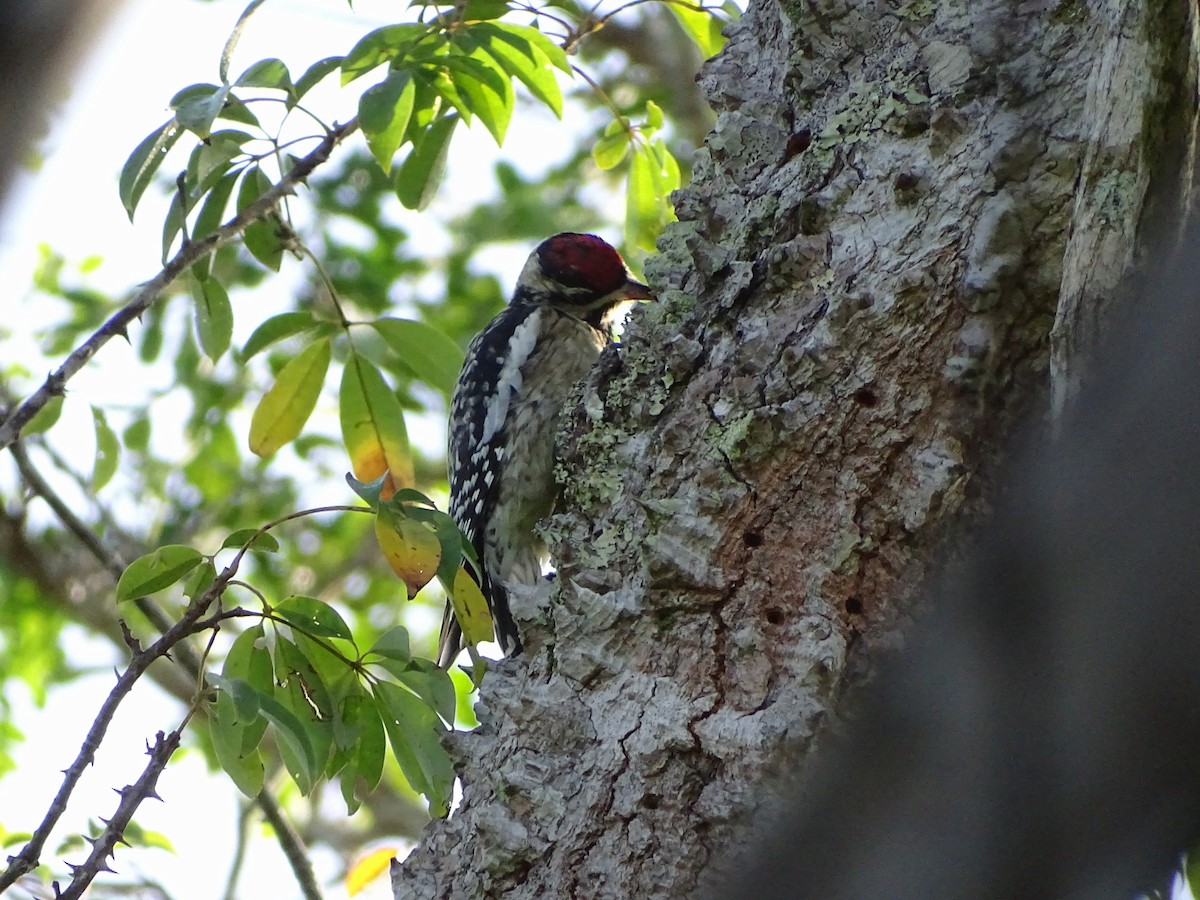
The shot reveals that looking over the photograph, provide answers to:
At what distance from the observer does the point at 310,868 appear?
7.75ft

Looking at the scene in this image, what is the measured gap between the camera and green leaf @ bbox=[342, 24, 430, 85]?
6.56 ft

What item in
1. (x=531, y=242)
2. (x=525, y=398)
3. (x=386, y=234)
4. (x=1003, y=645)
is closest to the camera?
(x=1003, y=645)

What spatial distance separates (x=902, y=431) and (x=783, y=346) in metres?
0.19

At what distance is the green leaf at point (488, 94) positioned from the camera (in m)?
2.00

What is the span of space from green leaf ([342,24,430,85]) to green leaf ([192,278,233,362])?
47cm

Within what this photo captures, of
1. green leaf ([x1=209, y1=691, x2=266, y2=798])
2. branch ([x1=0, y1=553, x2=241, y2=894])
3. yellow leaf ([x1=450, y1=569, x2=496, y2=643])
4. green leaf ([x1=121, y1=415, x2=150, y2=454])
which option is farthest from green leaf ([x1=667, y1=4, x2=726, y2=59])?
green leaf ([x1=121, y1=415, x2=150, y2=454])

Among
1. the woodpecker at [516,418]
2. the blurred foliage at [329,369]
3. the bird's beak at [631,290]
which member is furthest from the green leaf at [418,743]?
the bird's beak at [631,290]

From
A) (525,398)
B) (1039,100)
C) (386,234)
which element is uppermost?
(386,234)

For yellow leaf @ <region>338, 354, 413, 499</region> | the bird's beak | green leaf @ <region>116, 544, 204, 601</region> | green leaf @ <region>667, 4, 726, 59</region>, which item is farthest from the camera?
the bird's beak

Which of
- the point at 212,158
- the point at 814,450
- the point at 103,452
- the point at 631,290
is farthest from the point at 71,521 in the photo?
the point at 631,290

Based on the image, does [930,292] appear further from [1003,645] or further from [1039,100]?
[1003,645]

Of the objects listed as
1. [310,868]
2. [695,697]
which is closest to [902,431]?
[695,697]

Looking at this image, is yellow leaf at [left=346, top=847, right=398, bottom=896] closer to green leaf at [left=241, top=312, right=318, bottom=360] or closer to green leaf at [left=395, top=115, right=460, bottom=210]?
green leaf at [left=241, top=312, right=318, bottom=360]

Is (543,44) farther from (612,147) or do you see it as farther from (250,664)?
(250,664)
